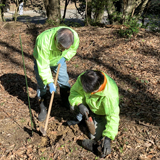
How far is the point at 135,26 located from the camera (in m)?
5.86

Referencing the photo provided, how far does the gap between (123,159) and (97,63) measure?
3091mm

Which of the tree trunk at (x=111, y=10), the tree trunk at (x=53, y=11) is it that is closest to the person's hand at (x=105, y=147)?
the tree trunk at (x=111, y=10)

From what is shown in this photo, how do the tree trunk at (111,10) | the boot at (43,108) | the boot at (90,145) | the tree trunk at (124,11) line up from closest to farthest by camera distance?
1. the boot at (90,145)
2. the boot at (43,108)
3. the tree trunk at (124,11)
4. the tree trunk at (111,10)

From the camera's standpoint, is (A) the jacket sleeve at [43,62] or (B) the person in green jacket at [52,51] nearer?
(B) the person in green jacket at [52,51]

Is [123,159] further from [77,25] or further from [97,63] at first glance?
[77,25]

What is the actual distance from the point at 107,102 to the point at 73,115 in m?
1.36

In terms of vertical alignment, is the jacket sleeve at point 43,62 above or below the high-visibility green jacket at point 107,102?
above

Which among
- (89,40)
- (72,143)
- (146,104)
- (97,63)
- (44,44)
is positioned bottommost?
(72,143)

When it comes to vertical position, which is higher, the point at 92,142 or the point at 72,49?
the point at 72,49

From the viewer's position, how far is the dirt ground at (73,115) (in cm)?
300

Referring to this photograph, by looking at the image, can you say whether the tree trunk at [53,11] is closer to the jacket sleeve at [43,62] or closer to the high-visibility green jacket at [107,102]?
the jacket sleeve at [43,62]

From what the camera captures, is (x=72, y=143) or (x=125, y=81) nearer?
(x=72, y=143)

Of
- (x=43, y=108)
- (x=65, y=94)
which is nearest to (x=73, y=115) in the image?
(x=65, y=94)

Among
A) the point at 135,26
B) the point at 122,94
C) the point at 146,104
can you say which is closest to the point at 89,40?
the point at 135,26
